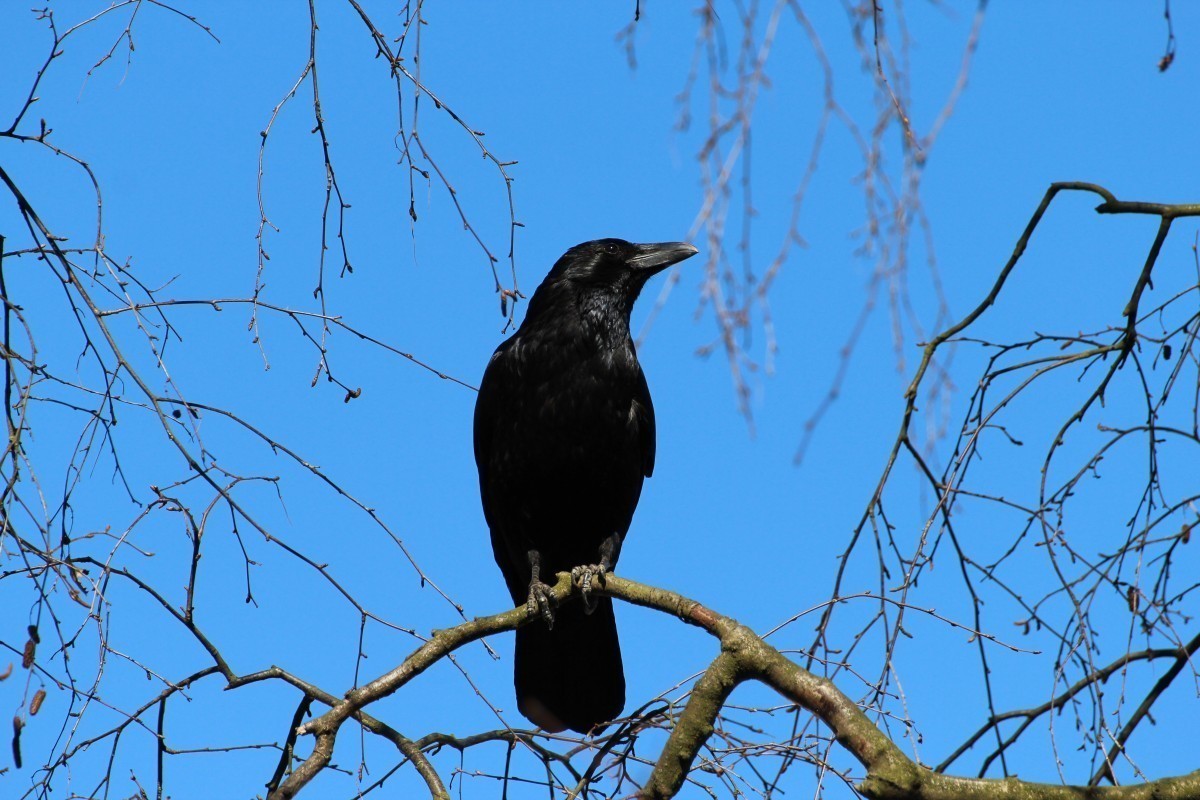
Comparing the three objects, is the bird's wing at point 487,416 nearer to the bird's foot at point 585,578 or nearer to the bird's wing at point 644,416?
the bird's wing at point 644,416

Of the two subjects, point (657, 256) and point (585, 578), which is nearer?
point (585, 578)

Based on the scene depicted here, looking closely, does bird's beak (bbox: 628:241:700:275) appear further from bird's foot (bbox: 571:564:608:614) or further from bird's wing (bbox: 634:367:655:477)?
bird's foot (bbox: 571:564:608:614)

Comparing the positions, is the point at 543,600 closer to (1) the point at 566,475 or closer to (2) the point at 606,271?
(1) the point at 566,475

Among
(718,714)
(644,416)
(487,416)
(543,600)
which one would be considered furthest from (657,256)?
(718,714)

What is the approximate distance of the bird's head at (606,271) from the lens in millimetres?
5148

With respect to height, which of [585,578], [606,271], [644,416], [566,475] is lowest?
[585,578]

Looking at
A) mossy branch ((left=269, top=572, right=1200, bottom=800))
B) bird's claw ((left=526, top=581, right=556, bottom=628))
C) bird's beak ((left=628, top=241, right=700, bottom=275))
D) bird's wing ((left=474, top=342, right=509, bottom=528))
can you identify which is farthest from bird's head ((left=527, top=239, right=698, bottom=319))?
mossy branch ((left=269, top=572, right=1200, bottom=800))

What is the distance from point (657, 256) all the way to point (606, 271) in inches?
10.9

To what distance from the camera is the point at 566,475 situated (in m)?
4.72

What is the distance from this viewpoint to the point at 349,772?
301 cm

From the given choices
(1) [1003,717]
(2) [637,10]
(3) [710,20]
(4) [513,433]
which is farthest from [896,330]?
(4) [513,433]

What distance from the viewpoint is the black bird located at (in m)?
4.73

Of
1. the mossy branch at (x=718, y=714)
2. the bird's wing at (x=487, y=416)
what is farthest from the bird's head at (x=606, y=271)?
the mossy branch at (x=718, y=714)

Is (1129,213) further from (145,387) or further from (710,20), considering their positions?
(145,387)
